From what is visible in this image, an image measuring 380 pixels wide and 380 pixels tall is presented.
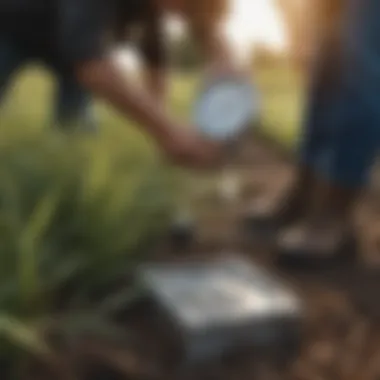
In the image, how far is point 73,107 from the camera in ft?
4.73

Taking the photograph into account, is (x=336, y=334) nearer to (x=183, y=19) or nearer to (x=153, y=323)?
(x=153, y=323)

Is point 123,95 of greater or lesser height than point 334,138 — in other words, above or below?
below

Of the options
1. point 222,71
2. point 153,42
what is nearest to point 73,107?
point 153,42

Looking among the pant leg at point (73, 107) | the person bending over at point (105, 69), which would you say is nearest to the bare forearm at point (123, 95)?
the person bending over at point (105, 69)

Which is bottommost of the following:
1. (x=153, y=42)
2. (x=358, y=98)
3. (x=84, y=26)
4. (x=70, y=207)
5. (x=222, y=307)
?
(x=222, y=307)

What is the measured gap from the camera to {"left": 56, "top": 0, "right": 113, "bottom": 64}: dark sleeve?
1.08 meters

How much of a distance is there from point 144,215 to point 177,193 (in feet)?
0.35

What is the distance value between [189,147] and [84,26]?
186 mm

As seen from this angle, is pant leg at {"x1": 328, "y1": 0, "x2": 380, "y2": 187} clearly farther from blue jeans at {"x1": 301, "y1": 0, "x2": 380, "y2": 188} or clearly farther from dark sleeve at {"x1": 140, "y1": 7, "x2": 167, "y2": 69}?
dark sleeve at {"x1": 140, "y1": 7, "x2": 167, "y2": 69}

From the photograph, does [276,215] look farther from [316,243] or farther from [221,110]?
[221,110]

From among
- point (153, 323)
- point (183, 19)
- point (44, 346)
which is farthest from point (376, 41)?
point (44, 346)

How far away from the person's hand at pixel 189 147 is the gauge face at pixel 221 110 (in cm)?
4

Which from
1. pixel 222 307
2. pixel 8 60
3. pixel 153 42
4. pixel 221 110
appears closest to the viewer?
pixel 222 307

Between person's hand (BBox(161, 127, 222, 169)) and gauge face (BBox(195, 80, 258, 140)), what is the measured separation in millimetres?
36
